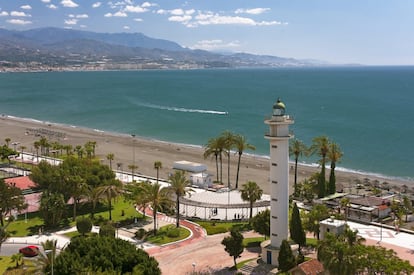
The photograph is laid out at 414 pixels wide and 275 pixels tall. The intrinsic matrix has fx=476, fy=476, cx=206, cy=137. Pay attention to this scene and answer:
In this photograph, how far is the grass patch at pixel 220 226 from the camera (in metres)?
41.0

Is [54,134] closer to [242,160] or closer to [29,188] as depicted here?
[242,160]

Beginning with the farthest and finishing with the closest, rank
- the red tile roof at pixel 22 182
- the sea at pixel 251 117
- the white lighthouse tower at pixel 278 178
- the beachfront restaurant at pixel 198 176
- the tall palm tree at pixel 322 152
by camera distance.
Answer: the sea at pixel 251 117 → the beachfront restaurant at pixel 198 176 → the red tile roof at pixel 22 182 → the tall palm tree at pixel 322 152 → the white lighthouse tower at pixel 278 178

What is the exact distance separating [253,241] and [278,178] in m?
7.86

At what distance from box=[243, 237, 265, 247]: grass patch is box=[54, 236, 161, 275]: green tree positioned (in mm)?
12623

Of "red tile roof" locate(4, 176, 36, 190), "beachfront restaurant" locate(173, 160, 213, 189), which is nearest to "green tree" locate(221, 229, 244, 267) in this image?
"beachfront restaurant" locate(173, 160, 213, 189)

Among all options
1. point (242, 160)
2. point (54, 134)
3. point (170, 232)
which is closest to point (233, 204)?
point (170, 232)

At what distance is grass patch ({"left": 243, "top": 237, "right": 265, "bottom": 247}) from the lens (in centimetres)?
3769

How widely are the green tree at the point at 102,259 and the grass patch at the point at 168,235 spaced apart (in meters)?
10.8

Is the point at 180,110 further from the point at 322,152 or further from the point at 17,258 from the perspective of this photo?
the point at 17,258

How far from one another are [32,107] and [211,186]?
11416 centimetres

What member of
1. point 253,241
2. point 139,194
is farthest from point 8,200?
point 253,241

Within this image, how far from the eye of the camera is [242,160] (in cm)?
8106

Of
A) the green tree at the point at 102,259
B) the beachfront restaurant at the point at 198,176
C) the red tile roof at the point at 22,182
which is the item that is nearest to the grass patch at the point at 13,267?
the green tree at the point at 102,259

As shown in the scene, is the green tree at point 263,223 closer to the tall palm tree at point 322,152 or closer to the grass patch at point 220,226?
the grass patch at point 220,226
